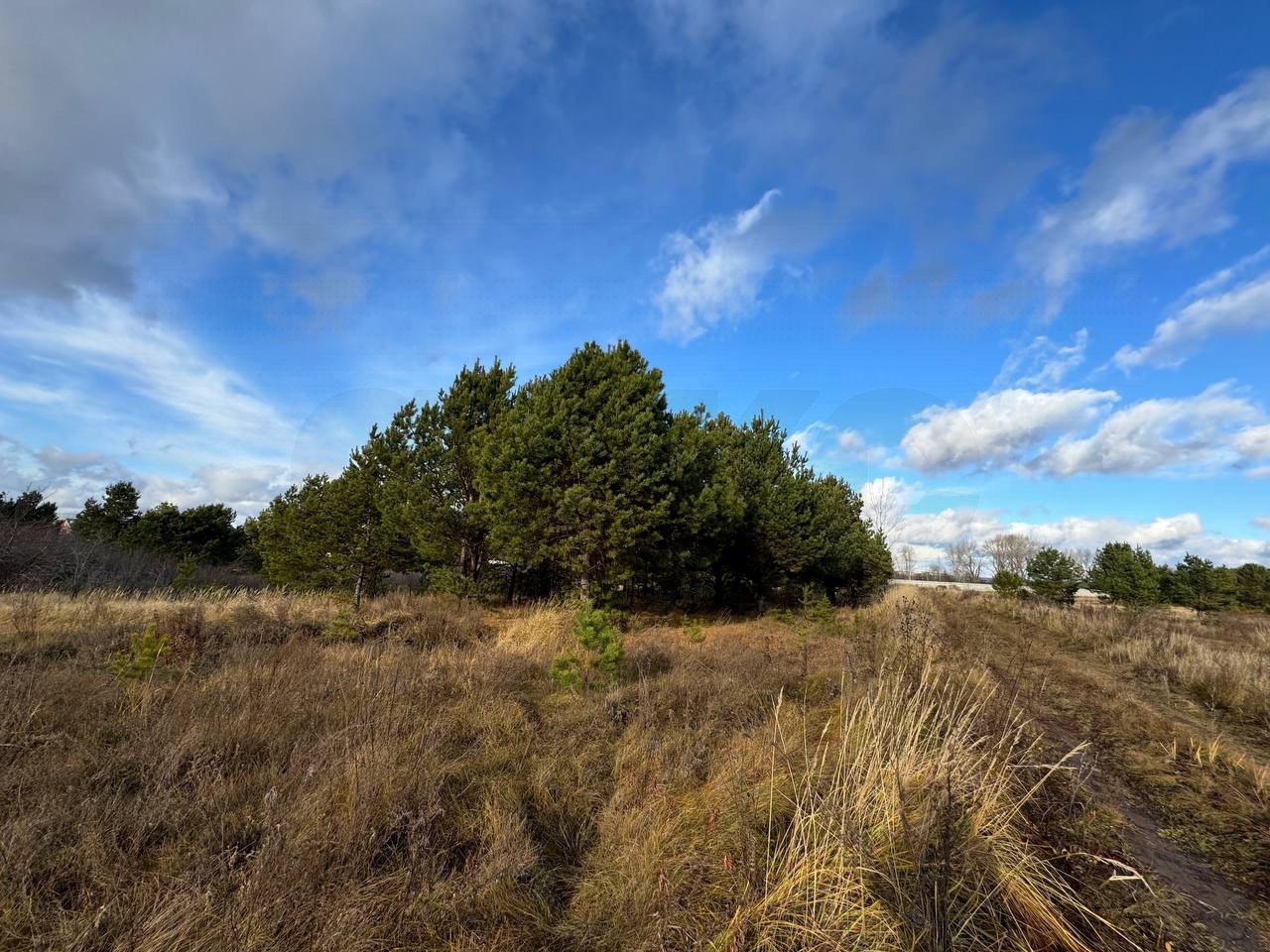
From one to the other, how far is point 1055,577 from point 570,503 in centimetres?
3389

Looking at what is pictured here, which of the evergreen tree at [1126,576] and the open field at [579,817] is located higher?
the evergreen tree at [1126,576]

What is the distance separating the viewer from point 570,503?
44.1 feet

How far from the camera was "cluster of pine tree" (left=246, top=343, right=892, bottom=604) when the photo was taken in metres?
13.8

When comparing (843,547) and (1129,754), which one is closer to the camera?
(1129,754)

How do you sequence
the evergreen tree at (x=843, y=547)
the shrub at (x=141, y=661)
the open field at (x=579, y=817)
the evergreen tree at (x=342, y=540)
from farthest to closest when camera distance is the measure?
the evergreen tree at (x=843, y=547)
the evergreen tree at (x=342, y=540)
the shrub at (x=141, y=661)
the open field at (x=579, y=817)

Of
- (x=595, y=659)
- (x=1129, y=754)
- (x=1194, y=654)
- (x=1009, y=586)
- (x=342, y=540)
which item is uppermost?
(x=342, y=540)

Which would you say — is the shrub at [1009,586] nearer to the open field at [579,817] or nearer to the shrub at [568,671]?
the open field at [579,817]

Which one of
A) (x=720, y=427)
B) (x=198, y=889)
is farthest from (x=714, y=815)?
(x=720, y=427)

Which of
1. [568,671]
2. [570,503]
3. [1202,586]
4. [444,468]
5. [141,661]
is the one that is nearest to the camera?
[141,661]

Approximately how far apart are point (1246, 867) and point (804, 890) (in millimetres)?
3799

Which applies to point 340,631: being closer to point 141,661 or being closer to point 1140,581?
point 141,661

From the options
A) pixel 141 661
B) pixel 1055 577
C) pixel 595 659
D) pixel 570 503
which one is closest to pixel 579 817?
pixel 595 659

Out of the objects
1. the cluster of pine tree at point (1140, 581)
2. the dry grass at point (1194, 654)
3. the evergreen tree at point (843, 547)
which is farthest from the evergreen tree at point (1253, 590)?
the evergreen tree at point (843, 547)

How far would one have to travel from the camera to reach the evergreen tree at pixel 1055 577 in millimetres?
31344
